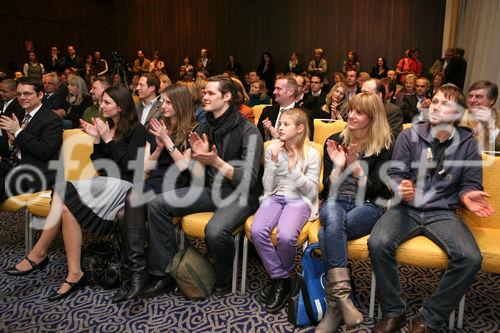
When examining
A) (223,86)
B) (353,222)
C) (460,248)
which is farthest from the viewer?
(223,86)

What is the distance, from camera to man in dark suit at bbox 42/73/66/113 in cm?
527

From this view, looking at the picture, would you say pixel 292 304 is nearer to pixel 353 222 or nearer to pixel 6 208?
pixel 353 222

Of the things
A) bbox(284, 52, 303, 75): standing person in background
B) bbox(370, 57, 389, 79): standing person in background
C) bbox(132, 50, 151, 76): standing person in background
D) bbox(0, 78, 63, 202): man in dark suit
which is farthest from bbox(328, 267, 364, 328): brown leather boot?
bbox(132, 50, 151, 76): standing person in background

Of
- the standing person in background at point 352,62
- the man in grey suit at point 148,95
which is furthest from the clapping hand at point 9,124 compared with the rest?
the standing person in background at point 352,62

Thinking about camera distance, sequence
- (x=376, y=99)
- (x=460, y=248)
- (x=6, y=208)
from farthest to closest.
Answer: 1. (x=6, y=208)
2. (x=376, y=99)
3. (x=460, y=248)

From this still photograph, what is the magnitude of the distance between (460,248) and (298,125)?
1050 millimetres

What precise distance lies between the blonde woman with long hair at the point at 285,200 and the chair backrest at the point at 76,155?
1340 millimetres

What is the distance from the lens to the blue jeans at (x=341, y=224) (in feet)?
7.04

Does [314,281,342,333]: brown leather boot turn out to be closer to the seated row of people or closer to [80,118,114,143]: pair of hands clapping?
the seated row of people

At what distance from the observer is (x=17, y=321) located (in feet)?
7.57

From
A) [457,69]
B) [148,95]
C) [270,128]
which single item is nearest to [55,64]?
[148,95]

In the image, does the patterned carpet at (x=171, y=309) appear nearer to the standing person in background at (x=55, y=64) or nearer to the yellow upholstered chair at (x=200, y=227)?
the yellow upholstered chair at (x=200, y=227)

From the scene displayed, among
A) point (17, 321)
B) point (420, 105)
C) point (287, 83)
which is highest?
→ point (287, 83)

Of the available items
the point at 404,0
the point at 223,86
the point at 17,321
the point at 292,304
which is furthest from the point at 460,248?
the point at 404,0
